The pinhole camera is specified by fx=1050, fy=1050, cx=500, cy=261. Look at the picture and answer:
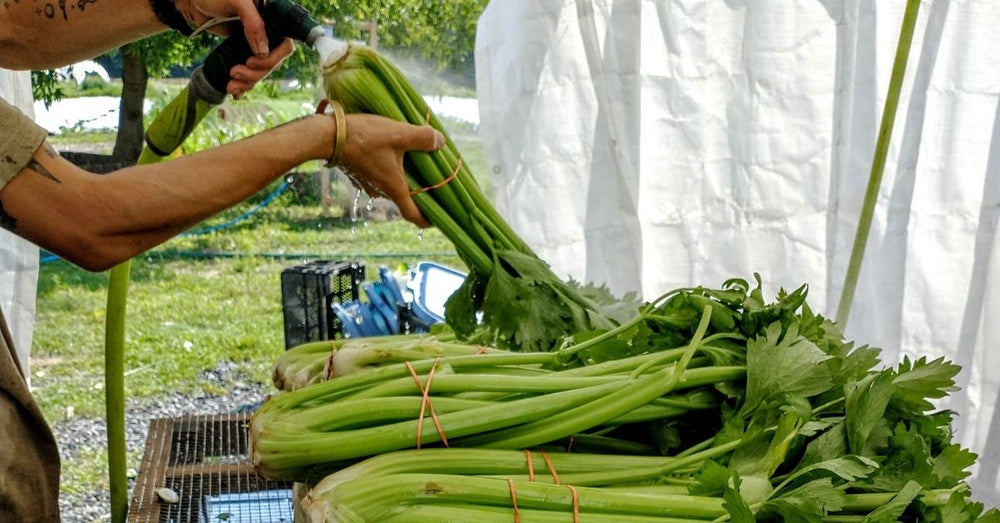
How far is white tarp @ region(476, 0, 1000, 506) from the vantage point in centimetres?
283

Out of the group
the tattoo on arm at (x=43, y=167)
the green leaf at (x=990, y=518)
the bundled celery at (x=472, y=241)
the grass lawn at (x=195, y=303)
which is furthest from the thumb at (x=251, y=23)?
the grass lawn at (x=195, y=303)

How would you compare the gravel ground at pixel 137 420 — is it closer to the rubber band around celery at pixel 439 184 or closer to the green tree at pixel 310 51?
the rubber band around celery at pixel 439 184

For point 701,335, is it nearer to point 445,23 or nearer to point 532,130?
point 532,130

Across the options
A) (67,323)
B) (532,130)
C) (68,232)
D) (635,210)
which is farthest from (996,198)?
(67,323)

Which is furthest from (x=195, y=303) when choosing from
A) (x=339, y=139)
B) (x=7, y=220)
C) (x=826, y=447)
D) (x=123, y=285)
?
(x=826, y=447)

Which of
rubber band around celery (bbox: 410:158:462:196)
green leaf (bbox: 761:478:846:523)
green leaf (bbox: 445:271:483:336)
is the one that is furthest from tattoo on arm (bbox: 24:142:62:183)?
green leaf (bbox: 761:478:846:523)

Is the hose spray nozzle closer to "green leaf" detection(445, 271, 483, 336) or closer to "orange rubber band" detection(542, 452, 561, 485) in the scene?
"green leaf" detection(445, 271, 483, 336)

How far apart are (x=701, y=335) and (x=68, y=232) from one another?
1.19 m

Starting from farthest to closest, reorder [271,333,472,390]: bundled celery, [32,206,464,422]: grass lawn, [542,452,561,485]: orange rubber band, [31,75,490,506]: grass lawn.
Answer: [32,206,464,422]: grass lawn, [31,75,490,506]: grass lawn, [271,333,472,390]: bundled celery, [542,452,561,485]: orange rubber band

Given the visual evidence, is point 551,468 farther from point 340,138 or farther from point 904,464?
point 340,138

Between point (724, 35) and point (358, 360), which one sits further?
point (724, 35)

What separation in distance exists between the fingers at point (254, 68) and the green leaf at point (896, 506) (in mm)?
1731

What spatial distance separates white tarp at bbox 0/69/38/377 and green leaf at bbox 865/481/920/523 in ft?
9.58

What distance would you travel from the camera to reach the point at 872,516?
170cm
